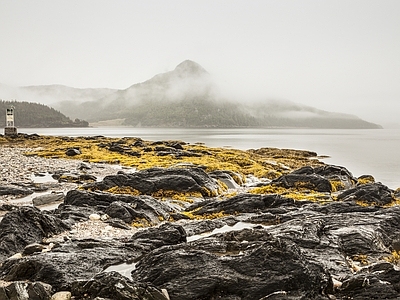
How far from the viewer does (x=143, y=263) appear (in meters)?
8.56

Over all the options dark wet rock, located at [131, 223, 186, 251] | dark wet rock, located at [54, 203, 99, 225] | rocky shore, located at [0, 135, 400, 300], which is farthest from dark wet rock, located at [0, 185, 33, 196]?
dark wet rock, located at [131, 223, 186, 251]

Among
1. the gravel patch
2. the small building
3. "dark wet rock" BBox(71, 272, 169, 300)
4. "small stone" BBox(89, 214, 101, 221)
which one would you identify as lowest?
the gravel patch

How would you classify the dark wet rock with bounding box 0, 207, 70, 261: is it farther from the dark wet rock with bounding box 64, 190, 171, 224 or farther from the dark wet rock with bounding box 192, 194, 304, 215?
the dark wet rock with bounding box 192, 194, 304, 215

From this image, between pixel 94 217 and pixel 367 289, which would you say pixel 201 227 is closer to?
pixel 94 217

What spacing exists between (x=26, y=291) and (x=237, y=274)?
166 inches

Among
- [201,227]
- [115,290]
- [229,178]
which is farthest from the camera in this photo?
[229,178]

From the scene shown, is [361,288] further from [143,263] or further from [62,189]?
[62,189]

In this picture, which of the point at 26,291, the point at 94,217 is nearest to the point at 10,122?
the point at 94,217

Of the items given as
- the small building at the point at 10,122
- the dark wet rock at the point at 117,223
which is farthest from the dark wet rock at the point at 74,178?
the small building at the point at 10,122

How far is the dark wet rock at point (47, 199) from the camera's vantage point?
55.7ft

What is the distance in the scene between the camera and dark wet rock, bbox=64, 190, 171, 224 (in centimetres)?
1450

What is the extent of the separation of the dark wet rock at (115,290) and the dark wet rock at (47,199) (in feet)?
35.9

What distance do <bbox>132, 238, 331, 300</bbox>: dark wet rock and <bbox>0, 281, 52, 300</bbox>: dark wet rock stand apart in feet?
6.12

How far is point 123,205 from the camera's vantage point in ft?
49.0
